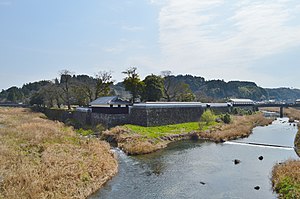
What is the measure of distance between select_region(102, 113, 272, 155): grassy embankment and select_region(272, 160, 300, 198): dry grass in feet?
36.9

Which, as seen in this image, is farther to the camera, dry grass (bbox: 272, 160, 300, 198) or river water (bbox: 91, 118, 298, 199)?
river water (bbox: 91, 118, 298, 199)

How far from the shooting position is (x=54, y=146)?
60.3ft

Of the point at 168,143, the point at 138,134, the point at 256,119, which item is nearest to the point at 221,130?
the point at 168,143

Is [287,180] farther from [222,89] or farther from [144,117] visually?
[222,89]

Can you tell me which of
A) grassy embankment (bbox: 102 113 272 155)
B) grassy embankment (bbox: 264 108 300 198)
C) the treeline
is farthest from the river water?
the treeline

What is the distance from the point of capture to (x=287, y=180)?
14680 mm

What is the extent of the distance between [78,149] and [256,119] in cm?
3904

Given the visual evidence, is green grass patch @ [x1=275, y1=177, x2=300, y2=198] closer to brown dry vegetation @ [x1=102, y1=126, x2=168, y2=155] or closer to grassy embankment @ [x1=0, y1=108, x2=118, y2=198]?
grassy embankment @ [x1=0, y1=108, x2=118, y2=198]

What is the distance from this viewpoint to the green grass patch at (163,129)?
1180 inches

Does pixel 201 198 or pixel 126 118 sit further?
pixel 126 118

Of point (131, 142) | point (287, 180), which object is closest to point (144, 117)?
point (131, 142)

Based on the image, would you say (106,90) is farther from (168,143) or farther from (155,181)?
(155,181)

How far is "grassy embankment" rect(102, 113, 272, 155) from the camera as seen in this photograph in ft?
82.0

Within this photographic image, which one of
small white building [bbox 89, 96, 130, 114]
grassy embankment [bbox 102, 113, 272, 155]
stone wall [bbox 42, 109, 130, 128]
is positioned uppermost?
small white building [bbox 89, 96, 130, 114]
